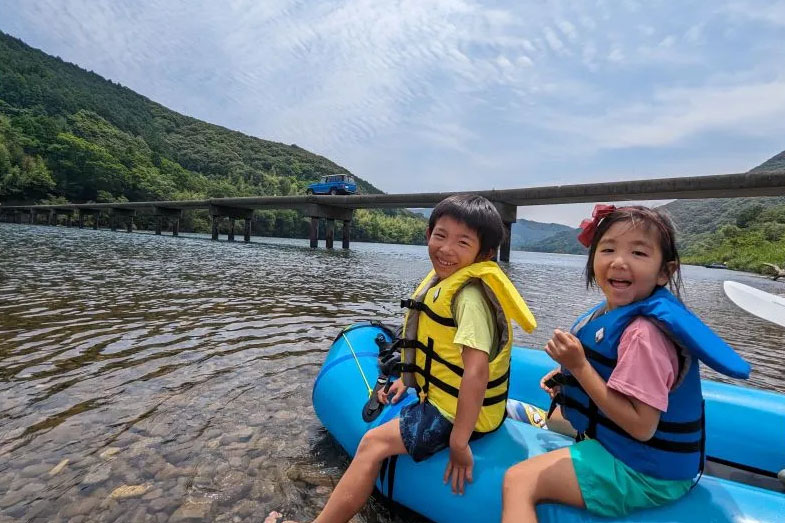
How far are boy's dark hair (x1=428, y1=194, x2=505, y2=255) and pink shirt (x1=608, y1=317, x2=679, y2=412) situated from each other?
2.79 ft

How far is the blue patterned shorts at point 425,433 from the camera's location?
2125 mm

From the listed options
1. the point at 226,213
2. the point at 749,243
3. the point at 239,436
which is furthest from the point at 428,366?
the point at 749,243

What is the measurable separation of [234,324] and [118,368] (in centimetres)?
234

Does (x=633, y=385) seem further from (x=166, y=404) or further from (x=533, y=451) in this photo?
(x=166, y=404)

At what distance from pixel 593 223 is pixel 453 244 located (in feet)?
2.41

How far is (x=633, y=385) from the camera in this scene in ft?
5.14

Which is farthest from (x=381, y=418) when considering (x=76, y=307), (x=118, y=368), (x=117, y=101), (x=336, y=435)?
(x=117, y=101)

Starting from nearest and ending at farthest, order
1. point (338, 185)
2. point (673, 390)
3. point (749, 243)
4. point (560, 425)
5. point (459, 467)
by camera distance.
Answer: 1. point (673, 390)
2. point (459, 467)
3. point (560, 425)
4. point (338, 185)
5. point (749, 243)

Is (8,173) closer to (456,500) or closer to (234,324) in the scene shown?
(234,324)

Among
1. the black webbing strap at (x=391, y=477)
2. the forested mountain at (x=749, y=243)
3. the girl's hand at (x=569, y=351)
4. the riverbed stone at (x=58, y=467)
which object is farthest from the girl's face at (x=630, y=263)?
the forested mountain at (x=749, y=243)

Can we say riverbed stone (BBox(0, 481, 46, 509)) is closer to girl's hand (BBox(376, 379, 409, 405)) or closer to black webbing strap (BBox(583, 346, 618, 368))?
girl's hand (BBox(376, 379, 409, 405))

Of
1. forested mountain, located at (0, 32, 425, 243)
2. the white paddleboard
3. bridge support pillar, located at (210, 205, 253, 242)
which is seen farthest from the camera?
forested mountain, located at (0, 32, 425, 243)

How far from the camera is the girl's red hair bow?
6.38 ft

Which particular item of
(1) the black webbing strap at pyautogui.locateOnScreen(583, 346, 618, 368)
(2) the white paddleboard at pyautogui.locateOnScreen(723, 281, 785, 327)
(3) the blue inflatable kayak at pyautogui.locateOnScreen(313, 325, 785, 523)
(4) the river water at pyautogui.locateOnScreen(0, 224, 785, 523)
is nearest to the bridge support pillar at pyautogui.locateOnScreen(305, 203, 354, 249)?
(4) the river water at pyautogui.locateOnScreen(0, 224, 785, 523)
